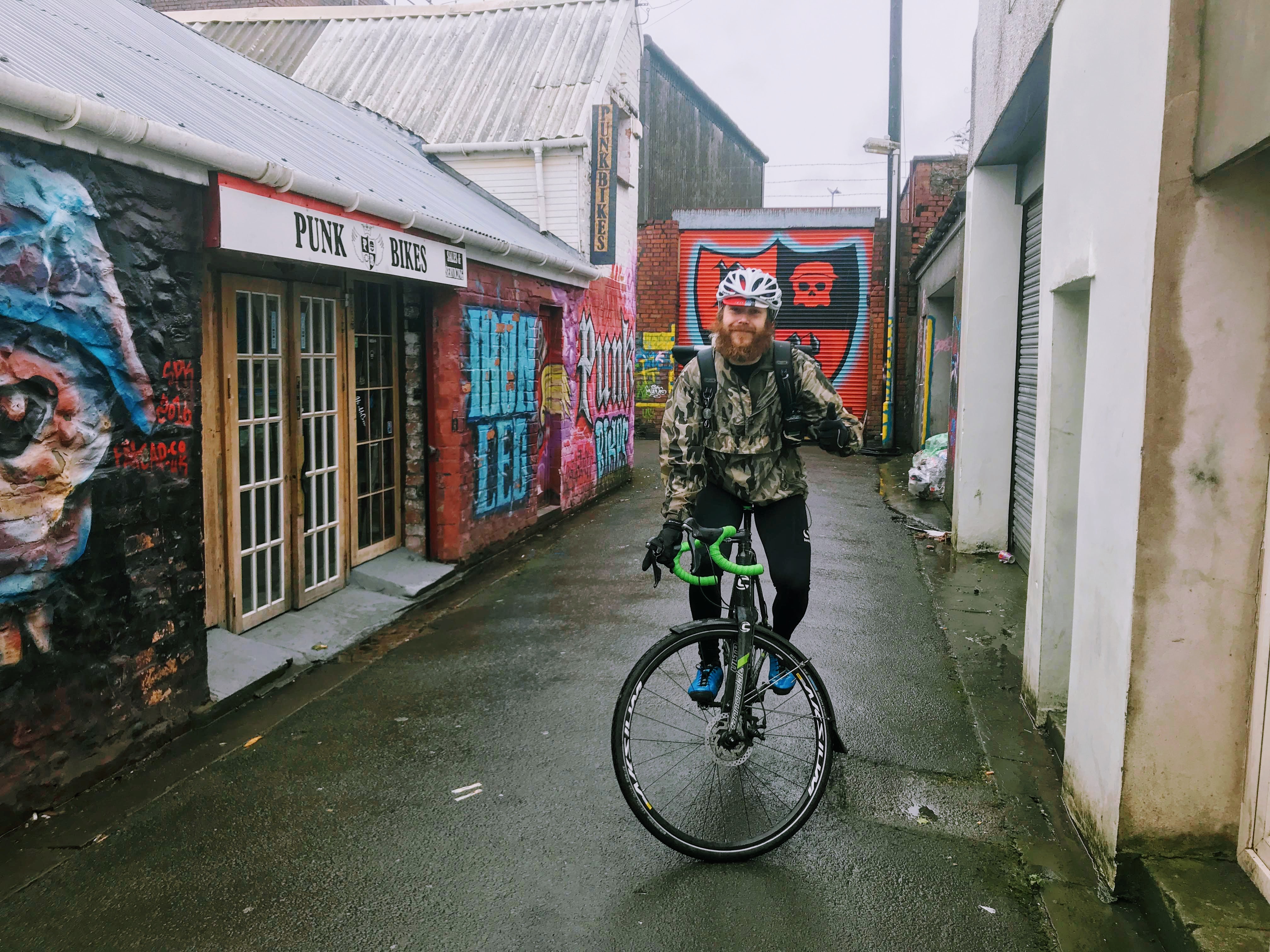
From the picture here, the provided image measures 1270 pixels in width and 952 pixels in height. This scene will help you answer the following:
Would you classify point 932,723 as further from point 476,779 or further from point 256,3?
point 256,3

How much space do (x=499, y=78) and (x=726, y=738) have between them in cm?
1130

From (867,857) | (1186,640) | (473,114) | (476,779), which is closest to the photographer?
(1186,640)

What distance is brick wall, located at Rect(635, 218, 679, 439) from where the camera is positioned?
20.5m

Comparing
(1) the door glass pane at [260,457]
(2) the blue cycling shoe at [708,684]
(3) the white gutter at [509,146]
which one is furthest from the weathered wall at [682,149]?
(2) the blue cycling shoe at [708,684]

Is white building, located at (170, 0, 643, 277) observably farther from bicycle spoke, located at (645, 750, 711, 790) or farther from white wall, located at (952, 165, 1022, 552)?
bicycle spoke, located at (645, 750, 711, 790)

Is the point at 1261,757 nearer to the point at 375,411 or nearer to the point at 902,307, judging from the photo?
the point at 375,411

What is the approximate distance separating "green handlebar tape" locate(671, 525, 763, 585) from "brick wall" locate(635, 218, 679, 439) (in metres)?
16.7

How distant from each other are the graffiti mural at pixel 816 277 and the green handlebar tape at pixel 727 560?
16.8 m

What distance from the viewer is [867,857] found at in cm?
353

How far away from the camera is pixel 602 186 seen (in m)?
12.2

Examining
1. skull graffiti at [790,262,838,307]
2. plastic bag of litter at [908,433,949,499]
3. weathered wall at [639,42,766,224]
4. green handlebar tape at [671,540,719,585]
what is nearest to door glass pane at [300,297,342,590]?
green handlebar tape at [671,540,719,585]

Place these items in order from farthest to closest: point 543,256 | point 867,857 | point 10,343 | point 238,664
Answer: point 543,256 → point 238,664 → point 10,343 → point 867,857

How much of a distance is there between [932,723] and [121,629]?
12.7ft

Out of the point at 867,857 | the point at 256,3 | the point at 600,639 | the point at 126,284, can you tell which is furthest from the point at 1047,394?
the point at 256,3
